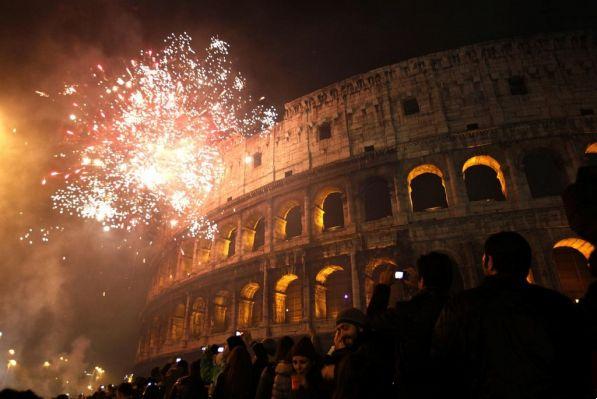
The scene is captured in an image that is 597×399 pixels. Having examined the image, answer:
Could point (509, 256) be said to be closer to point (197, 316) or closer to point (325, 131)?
point (325, 131)

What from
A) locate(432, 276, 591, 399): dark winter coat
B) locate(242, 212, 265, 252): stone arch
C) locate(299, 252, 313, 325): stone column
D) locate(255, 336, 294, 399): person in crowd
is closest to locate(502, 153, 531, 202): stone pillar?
locate(299, 252, 313, 325): stone column

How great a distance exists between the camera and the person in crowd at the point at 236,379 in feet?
16.4

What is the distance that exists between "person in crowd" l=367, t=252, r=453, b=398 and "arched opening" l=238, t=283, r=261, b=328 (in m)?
17.7

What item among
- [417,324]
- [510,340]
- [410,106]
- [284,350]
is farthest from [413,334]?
[410,106]

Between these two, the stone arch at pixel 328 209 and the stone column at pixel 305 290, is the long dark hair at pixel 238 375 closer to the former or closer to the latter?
the stone column at pixel 305 290

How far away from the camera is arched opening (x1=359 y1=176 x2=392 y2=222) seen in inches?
754

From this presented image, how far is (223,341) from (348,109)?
50.4ft

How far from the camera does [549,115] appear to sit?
16984 millimetres

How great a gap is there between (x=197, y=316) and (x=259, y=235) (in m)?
6.88

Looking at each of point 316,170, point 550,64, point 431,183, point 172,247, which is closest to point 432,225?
point 431,183

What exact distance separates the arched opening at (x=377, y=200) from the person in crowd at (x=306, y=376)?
1514cm

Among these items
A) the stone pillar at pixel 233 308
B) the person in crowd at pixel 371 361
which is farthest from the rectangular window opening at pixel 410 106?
the person in crowd at pixel 371 361

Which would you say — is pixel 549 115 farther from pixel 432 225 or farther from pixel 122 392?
pixel 122 392

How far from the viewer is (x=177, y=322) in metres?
24.3
